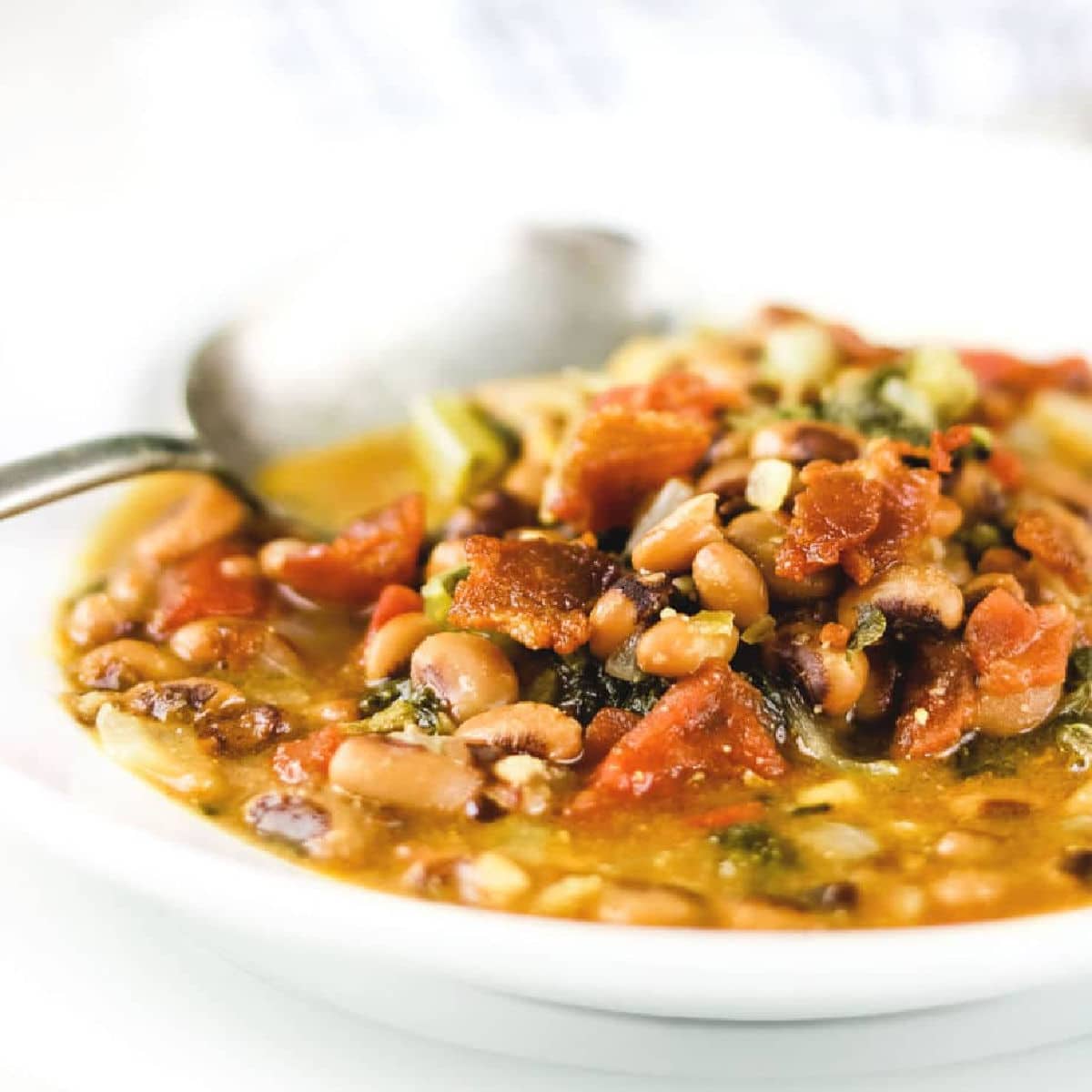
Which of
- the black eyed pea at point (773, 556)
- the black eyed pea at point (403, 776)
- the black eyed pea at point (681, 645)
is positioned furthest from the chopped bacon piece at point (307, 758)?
the black eyed pea at point (773, 556)

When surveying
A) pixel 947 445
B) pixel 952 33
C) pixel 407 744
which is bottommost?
pixel 952 33

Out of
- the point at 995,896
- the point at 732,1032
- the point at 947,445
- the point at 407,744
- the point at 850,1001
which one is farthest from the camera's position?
the point at 947,445

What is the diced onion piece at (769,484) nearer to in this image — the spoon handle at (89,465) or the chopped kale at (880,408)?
the chopped kale at (880,408)

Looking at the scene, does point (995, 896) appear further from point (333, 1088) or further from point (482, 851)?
point (333, 1088)

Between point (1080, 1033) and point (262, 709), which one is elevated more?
point (262, 709)

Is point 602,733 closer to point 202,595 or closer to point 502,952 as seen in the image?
point 502,952

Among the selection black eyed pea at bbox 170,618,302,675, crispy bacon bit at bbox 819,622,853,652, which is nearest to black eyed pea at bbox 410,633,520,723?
black eyed pea at bbox 170,618,302,675

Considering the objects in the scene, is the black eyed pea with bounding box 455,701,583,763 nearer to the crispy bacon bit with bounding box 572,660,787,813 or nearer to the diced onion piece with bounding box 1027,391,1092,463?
the crispy bacon bit with bounding box 572,660,787,813

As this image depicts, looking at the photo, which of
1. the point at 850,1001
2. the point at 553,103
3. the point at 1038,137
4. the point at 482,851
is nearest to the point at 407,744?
the point at 482,851

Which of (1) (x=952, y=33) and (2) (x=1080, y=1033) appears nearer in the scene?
(2) (x=1080, y=1033)
